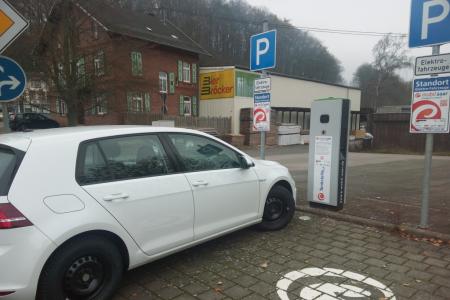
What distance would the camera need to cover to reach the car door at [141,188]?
3.10 metres

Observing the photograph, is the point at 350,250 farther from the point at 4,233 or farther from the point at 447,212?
the point at 4,233

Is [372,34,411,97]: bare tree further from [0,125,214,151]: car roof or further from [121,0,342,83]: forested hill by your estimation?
[0,125,214,151]: car roof

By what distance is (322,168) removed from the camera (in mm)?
5789

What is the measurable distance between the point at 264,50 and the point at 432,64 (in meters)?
2.80

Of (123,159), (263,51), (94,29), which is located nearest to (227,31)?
(94,29)

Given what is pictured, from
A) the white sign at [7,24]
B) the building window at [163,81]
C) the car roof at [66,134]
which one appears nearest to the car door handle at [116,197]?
the car roof at [66,134]

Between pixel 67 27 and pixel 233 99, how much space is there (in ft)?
53.0

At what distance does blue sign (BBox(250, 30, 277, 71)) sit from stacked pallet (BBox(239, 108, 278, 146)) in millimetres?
18518

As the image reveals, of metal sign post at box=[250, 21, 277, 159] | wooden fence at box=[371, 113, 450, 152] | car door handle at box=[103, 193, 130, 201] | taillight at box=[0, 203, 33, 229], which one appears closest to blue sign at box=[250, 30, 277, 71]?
metal sign post at box=[250, 21, 277, 159]

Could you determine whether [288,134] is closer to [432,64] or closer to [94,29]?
[94,29]

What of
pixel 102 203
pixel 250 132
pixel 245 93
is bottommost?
pixel 250 132

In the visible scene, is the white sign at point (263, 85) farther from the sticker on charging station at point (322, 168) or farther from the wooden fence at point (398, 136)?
the wooden fence at point (398, 136)

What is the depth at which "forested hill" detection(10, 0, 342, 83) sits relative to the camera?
547 inches

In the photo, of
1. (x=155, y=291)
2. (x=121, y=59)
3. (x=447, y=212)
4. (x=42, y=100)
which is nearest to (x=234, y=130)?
(x=121, y=59)
